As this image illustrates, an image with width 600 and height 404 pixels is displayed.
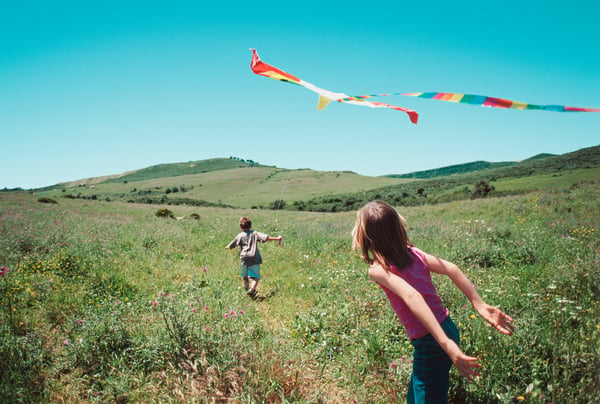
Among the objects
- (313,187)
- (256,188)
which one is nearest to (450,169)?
(313,187)

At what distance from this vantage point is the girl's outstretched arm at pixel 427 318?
5.72 ft

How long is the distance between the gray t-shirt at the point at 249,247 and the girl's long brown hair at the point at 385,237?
4.56 meters

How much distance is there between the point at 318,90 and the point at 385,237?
181 centimetres

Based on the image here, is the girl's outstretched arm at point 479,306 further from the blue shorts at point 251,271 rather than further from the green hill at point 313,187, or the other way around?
the green hill at point 313,187

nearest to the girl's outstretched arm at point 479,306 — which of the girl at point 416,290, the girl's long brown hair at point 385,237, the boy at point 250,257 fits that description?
the girl at point 416,290

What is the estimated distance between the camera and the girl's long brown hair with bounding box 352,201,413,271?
7.37 feet

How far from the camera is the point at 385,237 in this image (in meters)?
2.27

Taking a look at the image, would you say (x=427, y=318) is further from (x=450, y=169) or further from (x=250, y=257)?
→ (x=450, y=169)

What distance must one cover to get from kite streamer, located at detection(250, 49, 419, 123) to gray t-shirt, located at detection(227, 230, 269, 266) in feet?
13.4

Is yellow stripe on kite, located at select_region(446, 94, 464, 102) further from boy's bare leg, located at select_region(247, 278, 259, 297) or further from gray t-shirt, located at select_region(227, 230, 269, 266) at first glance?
boy's bare leg, located at select_region(247, 278, 259, 297)

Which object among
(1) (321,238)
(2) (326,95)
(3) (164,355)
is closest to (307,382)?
(3) (164,355)

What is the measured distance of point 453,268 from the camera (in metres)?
2.21

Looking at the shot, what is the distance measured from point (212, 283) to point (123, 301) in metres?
1.88

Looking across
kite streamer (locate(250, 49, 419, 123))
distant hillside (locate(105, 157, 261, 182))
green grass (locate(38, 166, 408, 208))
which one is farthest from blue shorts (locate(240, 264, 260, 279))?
distant hillside (locate(105, 157, 261, 182))
